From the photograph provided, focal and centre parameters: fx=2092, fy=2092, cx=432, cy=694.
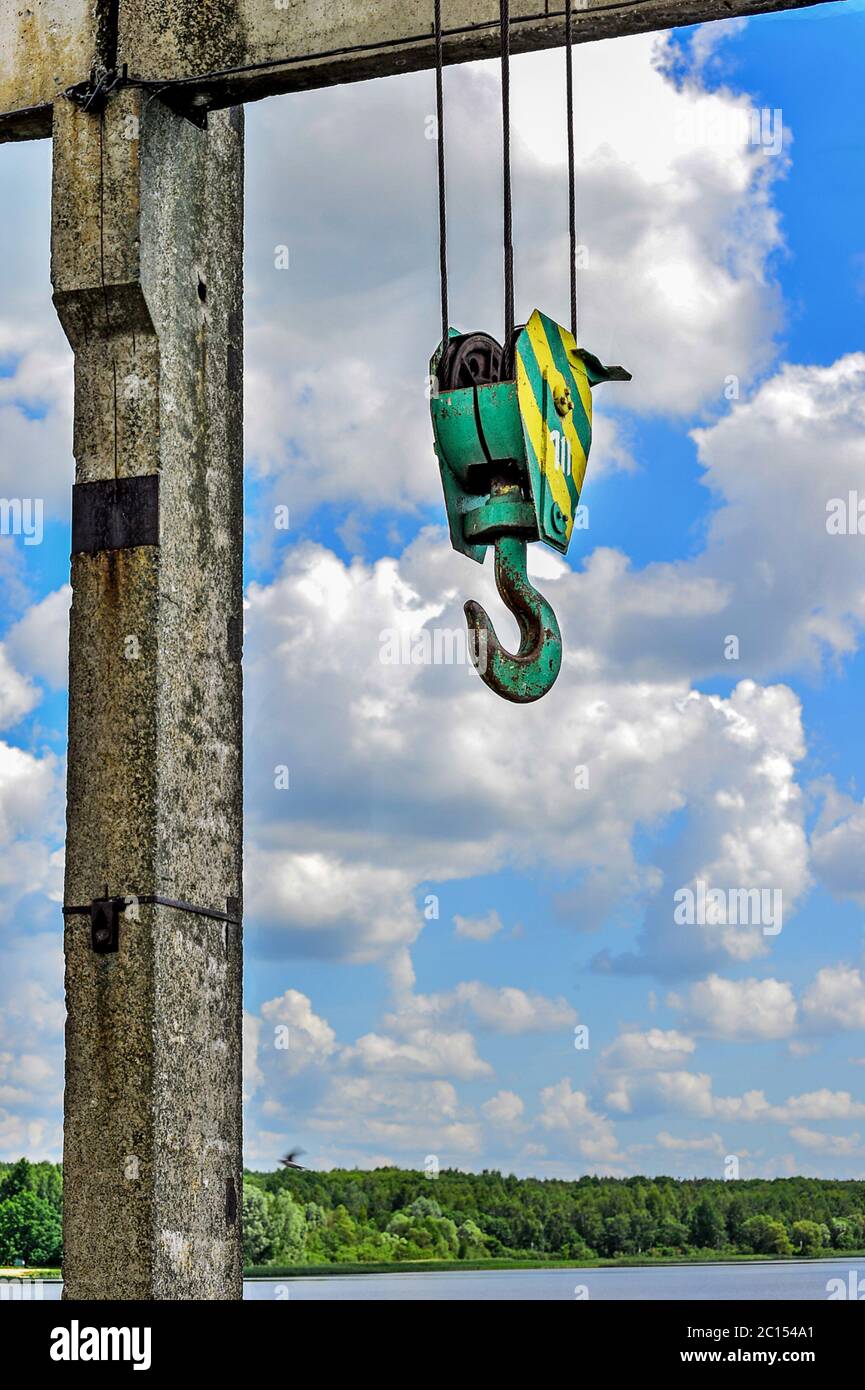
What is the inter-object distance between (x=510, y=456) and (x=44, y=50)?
3170 mm

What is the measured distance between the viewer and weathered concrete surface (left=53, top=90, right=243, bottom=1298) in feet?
24.3

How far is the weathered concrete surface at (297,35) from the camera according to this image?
7.70 m

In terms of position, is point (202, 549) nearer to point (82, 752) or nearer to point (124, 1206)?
point (82, 752)

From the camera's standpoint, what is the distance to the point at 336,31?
7980 millimetres

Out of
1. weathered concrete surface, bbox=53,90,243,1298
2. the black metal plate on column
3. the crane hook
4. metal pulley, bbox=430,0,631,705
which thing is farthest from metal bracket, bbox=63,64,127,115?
the crane hook

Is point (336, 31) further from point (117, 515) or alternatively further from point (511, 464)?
point (511, 464)

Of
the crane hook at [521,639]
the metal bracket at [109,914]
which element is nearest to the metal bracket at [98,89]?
the crane hook at [521,639]

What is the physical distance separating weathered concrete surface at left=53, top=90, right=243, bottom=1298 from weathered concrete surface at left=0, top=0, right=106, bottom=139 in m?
0.17

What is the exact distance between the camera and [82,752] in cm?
777

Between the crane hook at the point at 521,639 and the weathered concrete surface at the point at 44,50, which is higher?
the weathered concrete surface at the point at 44,50

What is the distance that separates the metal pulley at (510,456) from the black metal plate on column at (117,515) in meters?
1.63

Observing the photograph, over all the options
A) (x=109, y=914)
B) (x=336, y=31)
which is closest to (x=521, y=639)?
(x=109, y=914)

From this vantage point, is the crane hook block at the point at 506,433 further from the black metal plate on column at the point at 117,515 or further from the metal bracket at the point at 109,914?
the metal bracket at the point at 109,914
